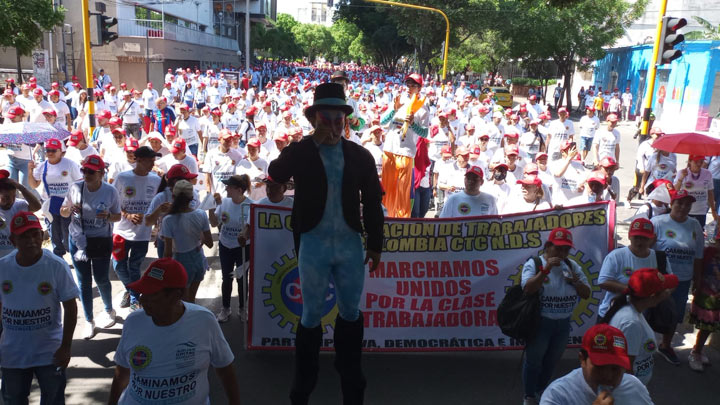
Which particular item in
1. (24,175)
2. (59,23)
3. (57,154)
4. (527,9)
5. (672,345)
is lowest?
(672,345)

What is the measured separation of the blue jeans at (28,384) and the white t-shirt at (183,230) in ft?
6.06

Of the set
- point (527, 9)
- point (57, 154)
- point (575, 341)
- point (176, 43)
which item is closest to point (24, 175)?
point (57, 154)

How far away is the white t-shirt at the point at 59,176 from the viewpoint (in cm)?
768

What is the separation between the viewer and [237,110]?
1695 centimetres

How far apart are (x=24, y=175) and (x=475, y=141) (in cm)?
846

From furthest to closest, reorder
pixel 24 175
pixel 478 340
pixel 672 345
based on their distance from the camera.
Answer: pixel 24 175 → pixel 672 345 → pixel 478 340

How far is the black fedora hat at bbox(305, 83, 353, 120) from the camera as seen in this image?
3.63 meters

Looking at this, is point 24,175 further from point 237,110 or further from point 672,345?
point 672,345

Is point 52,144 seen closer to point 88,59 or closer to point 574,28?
point 88,59

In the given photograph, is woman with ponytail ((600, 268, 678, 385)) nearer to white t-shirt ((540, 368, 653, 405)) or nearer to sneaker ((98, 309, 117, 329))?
white t-shirt ((540, 368, 653, 405))

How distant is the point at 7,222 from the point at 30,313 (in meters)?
1.80

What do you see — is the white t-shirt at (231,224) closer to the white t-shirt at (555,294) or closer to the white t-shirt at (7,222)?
the white t-shirt at (7,222)

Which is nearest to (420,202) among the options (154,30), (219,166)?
(219,166)

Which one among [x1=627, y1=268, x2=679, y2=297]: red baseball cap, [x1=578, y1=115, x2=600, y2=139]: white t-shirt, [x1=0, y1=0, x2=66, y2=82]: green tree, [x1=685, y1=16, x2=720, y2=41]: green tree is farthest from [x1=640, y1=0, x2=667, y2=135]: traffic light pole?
[x1=685, y1=16, x2=720, y2=41]: green tree
